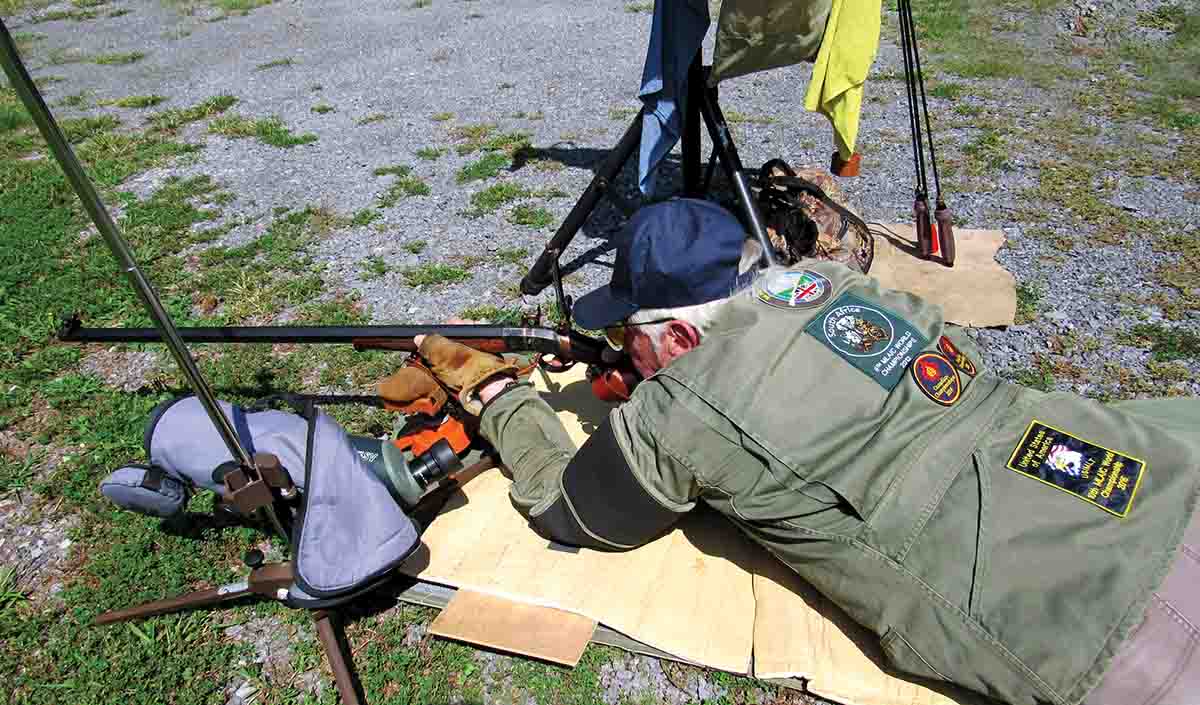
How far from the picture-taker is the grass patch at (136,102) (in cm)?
873

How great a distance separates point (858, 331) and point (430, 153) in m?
5.86

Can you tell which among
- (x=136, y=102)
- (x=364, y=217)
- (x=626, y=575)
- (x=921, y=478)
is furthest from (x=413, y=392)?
(x=136, y=102)

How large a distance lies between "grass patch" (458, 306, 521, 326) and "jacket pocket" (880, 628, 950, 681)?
2943mm

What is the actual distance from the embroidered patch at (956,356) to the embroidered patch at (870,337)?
0.30 feet

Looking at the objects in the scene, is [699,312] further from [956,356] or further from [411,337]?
[411,337]

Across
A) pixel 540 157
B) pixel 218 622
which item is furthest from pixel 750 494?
pixel 540 157

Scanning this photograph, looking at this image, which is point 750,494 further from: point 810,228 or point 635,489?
point 810,228

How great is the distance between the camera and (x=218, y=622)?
2760 millimetres

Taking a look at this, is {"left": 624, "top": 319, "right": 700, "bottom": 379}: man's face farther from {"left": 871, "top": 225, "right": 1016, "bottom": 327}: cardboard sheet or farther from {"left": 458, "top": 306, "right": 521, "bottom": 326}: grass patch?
{"left": 871, "top": 225, "right": 1016, "bottom": 327}: cardboard sheet

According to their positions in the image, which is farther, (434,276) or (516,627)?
(434,276)

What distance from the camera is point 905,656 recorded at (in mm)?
2059

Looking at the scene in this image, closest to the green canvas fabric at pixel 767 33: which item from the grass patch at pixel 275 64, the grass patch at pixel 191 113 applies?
the grass patch at pixel 191 113

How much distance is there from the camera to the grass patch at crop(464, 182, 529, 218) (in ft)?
19.3

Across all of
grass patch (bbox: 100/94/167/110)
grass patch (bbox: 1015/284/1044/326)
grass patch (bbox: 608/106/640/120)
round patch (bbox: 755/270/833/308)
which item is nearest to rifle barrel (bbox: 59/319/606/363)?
round patch (bbox: 755/270/833/308)
